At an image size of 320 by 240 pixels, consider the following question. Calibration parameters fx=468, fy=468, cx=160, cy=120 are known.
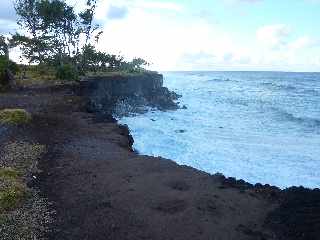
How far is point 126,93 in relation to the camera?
5378cm

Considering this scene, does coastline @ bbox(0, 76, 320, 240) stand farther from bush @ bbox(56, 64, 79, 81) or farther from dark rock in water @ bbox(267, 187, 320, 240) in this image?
bush @ bbox(56, 64, 79, 81)

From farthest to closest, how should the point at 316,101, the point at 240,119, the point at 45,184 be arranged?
1. the point at 316,101
2. the point at 240,119
3. the point at 45,184

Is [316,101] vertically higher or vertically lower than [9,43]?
lower

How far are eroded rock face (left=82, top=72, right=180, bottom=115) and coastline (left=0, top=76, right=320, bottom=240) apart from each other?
74.9ft

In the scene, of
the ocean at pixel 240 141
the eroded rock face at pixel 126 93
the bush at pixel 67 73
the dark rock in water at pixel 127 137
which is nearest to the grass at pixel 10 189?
the dark rock in water at pixel 127 137

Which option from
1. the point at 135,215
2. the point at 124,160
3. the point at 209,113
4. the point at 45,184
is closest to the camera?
the point at 135,215

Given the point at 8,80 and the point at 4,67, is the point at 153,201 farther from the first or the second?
the point at 8,80

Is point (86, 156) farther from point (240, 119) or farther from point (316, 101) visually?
point (316, 101)

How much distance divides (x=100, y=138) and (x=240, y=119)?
84.3 feet

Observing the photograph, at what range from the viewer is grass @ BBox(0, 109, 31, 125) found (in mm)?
25922

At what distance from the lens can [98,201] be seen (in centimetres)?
1514

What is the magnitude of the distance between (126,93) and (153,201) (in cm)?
3902

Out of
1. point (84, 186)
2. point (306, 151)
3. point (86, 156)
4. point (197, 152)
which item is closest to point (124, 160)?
point (86, 156)

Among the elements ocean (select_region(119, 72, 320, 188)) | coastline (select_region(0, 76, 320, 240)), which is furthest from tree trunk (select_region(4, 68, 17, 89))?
coastline (select_region(0, 76, 320, 240))
